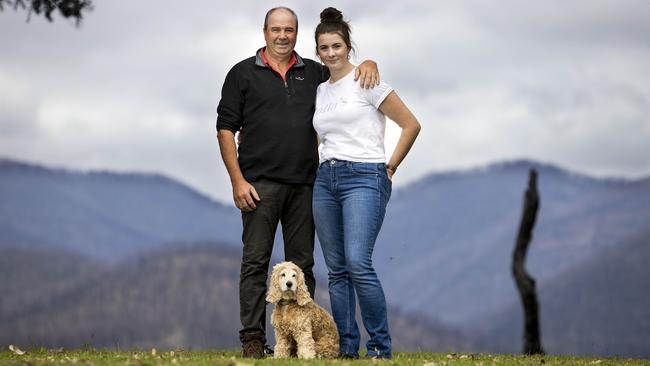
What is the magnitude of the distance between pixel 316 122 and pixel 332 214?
902 millimetres

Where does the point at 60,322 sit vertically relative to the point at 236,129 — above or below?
below

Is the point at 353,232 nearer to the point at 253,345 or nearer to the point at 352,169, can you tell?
the point at 352,169

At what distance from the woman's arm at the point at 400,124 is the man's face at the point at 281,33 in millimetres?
1247

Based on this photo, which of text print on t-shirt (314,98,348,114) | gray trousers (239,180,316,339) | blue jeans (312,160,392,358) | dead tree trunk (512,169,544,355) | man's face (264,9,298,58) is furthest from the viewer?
dead tree trunk (512,169,544,355)

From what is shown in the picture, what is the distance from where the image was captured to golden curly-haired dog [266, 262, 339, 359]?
9.46 metres

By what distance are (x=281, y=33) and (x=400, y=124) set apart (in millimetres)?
1513

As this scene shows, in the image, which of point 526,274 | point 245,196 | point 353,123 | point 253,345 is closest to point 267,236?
point 245,196

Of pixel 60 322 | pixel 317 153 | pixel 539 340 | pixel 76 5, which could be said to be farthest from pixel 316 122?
pixel 60 322

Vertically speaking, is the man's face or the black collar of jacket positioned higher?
the man's face

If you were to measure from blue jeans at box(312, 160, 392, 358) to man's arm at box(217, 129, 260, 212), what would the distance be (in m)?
0.71

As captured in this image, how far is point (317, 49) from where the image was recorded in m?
9.55

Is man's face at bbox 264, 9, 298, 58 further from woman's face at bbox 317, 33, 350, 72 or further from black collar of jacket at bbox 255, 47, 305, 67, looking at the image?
woman's face at bbox 317, 33, 350, 72

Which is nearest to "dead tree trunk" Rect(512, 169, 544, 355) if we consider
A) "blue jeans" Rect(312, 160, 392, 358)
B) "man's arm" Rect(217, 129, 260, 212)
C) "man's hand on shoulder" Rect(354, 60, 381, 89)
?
"blue jeans" Rect(312, 160, 392, 358)

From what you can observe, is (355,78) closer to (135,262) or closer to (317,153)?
(317,153)
